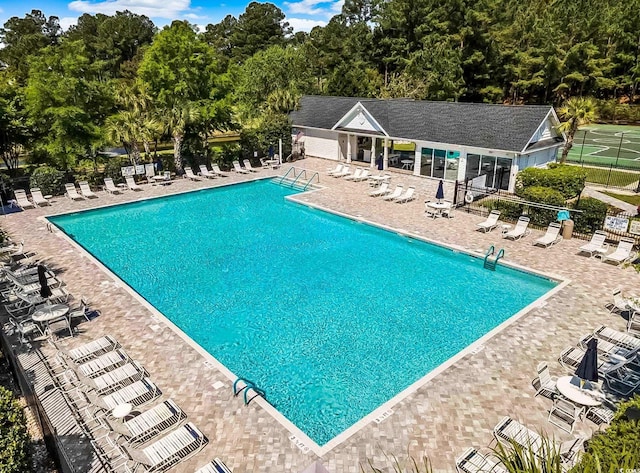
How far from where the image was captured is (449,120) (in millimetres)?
28469

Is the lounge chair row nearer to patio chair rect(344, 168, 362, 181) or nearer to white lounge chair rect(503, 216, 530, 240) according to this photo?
white lounge chair rect(503, 216, 530, 240)

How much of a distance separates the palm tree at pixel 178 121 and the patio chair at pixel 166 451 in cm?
2373

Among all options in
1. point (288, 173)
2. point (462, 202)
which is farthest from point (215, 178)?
point (462, 202)

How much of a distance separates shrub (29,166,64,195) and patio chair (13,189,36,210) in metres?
1.04

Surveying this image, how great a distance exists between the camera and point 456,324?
1292cm

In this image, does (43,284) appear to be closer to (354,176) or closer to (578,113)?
(354,176)

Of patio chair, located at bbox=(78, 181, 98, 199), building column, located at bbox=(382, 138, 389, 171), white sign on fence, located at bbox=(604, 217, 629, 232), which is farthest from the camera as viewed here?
building column, located at bbox=(382, 138, 389, 171)

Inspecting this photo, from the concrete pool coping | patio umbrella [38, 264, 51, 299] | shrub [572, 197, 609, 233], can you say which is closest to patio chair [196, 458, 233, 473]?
the concrete pool coping

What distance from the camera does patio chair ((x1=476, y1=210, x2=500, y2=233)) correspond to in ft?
64.0

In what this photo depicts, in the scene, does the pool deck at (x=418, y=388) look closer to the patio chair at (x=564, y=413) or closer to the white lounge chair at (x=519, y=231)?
the patio chair at (x=564, y=413)

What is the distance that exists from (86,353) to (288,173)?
21231 mm

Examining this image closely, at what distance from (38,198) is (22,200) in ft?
2.40

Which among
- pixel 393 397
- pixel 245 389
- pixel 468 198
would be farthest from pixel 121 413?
pixel 468 198

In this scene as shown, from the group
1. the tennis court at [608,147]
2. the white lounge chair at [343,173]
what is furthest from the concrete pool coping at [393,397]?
the tennis court at [608,147]
